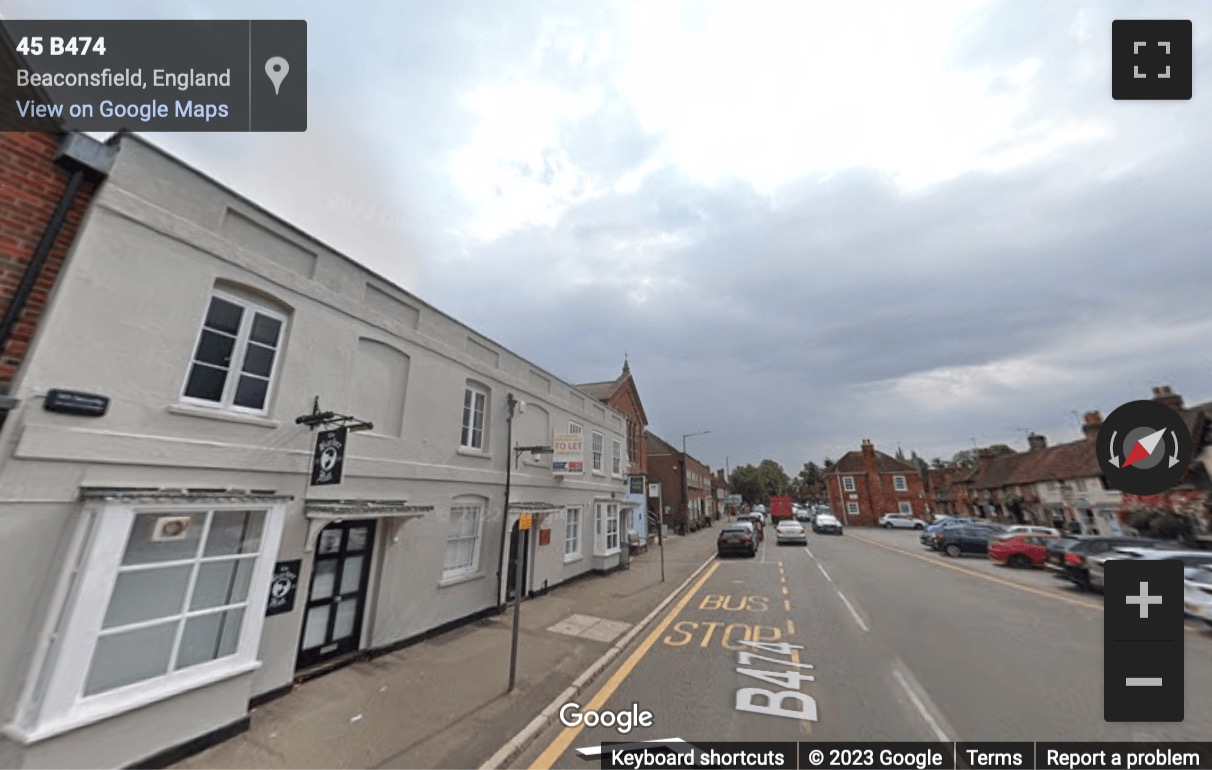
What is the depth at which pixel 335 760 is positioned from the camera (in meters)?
4.46

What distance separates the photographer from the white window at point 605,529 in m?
15.8

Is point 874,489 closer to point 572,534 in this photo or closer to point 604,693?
point 572,534

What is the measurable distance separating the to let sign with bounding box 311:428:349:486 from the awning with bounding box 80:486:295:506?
0.49m

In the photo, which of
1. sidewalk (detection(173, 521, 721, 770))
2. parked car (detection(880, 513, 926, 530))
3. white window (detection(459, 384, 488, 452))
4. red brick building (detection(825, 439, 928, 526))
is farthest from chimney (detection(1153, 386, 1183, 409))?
white window (detection(459, 384, 488, 452))

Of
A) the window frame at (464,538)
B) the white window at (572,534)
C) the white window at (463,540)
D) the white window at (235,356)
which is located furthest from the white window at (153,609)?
the white window at (572,534)

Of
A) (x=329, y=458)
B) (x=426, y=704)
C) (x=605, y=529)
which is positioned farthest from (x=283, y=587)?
(x=605, y=529)

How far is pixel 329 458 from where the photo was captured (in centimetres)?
625

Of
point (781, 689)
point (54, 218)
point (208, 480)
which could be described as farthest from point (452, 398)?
point (781, 689)

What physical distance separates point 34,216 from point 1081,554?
957 inches

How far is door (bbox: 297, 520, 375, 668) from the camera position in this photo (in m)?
6.66

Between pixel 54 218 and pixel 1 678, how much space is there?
4742mm

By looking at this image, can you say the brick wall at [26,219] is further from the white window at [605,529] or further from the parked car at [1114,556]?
the parked car at [1114,556]

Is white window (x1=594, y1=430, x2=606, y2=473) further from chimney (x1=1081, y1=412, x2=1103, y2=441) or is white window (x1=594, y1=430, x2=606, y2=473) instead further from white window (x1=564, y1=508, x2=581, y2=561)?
chimney (x1=1081, y1=412, x2=1103, y2=441)

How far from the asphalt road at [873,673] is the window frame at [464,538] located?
4.01 m
